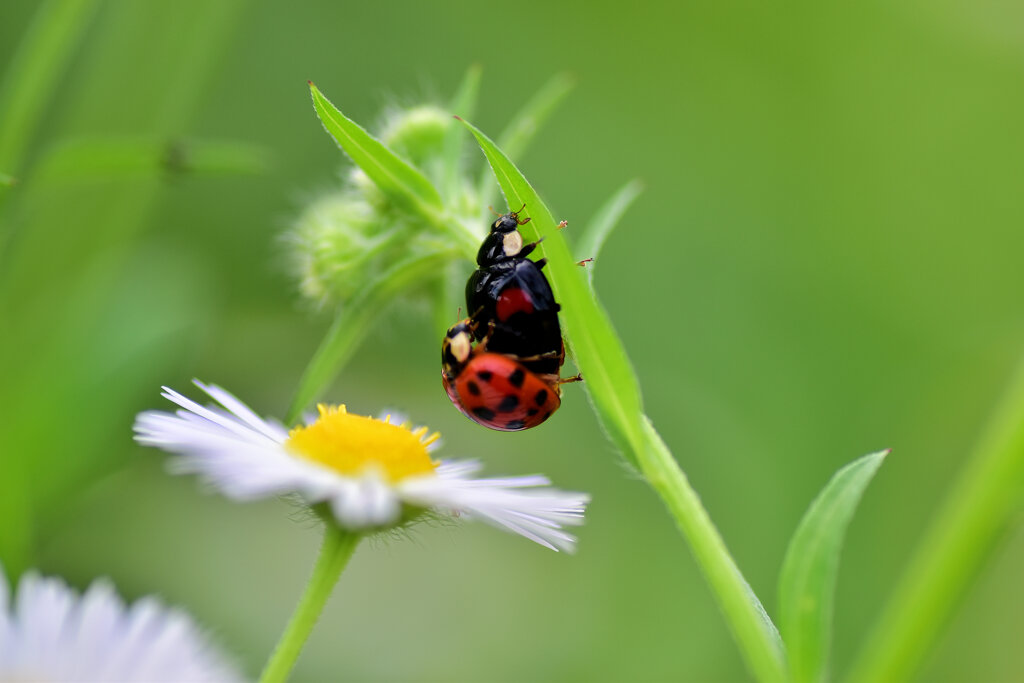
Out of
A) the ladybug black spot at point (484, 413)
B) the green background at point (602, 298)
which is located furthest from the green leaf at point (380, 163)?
the green background at point (602, 298)

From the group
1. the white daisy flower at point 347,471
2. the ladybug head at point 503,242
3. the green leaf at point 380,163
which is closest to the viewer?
the white daisy flower at point 347,471

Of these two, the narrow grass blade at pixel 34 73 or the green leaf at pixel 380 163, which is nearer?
the green leaf at pixel 380 163

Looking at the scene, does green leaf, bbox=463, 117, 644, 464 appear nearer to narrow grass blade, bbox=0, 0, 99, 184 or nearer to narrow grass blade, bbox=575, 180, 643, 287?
narrow grass blade, bbox=575, 180, 643, 287

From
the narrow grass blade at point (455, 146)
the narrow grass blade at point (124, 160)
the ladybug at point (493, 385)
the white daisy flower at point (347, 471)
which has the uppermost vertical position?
the narrow grass blade at point (455, 146)

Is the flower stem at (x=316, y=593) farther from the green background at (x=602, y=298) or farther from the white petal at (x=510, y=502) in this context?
the green background at (x=602, y=298)

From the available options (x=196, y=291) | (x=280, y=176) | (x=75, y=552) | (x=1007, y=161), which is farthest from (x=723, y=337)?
(x=75, y=552)

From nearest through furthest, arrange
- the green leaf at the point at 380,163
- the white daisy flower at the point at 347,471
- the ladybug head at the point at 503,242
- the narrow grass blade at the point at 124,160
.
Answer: the white daisy flower at the point at 347,471
the green leaf at the point at 380,163
the ladybug head at the point at 503,242
the narrow grass blade at the point at 124,160
